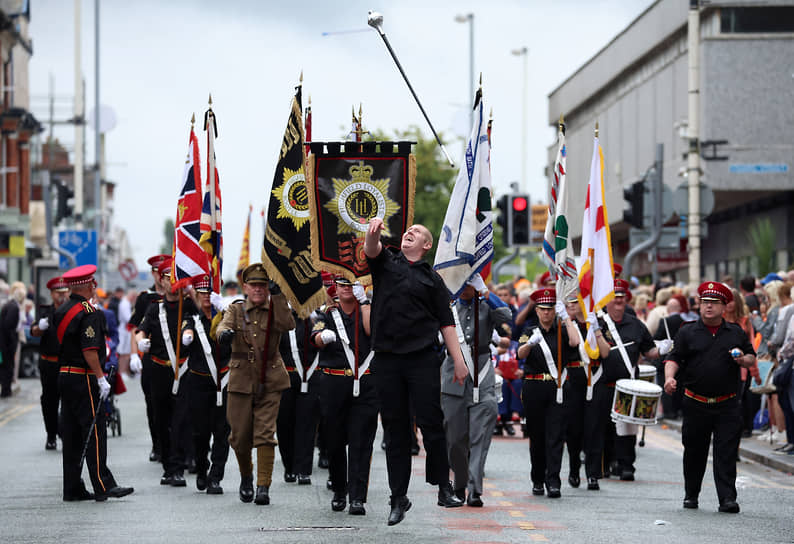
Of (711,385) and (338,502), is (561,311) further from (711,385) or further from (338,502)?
(338,502)

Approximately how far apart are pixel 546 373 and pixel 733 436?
1816 mm

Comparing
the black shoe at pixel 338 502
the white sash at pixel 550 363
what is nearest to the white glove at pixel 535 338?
the white sash at pixel 550 363

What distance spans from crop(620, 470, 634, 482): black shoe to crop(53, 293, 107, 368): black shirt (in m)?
5.27

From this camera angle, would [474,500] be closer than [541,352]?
Yes

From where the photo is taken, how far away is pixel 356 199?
478 inches

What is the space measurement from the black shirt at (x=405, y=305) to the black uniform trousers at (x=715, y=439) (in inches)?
126

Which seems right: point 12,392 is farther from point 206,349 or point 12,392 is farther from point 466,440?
→ point 466,440

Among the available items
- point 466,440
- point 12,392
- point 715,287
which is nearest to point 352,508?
point 466,440

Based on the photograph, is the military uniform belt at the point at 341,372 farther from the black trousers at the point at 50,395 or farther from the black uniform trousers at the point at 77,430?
the black trousers at the point at 50,395

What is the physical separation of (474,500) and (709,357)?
2.35 meters

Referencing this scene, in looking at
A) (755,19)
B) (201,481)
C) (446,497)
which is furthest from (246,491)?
(755,19)

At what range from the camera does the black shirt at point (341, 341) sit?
12438 mm

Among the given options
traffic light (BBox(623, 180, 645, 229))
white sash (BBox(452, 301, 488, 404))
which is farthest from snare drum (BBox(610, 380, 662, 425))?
traffic light (BBox(623, 180, 645, 229))

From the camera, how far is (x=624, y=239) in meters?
55.4
